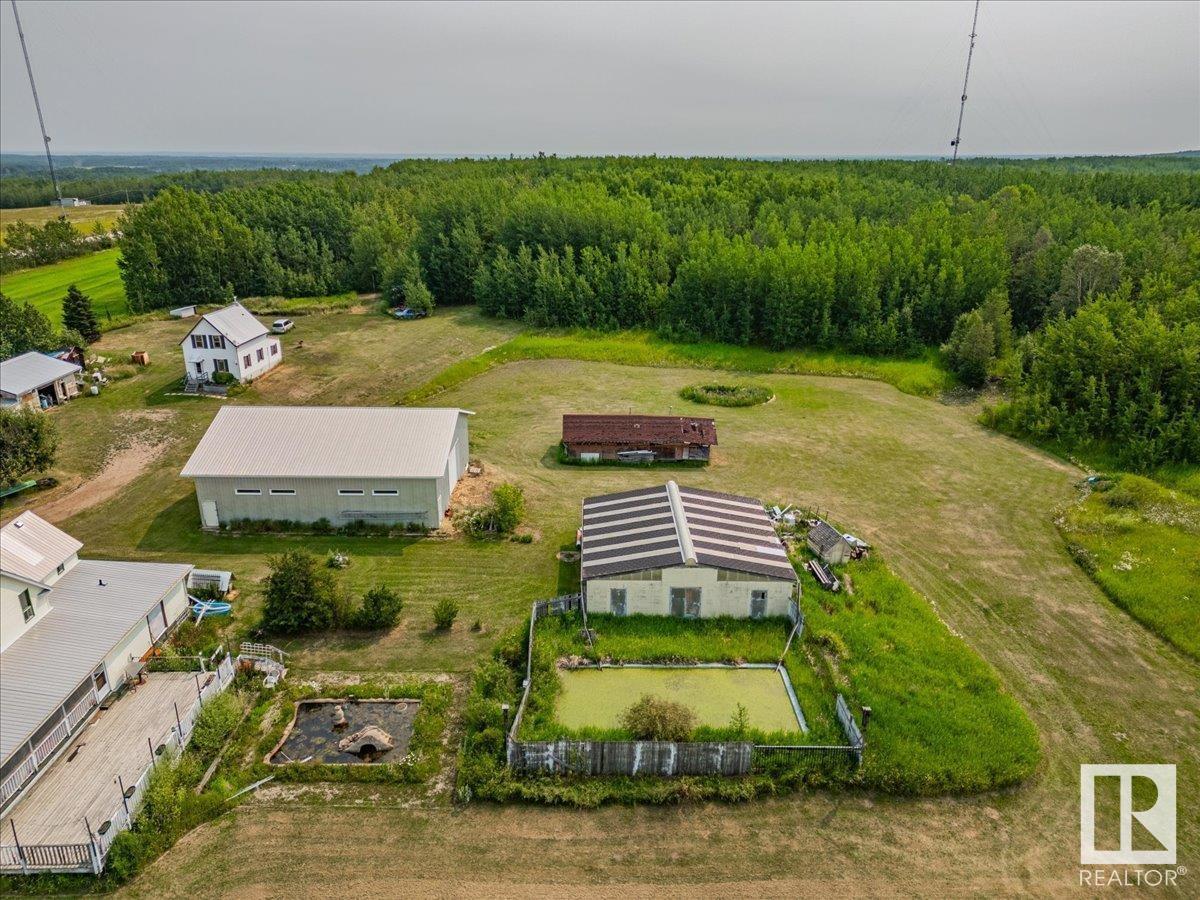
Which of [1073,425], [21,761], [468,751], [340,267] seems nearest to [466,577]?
[468,751]

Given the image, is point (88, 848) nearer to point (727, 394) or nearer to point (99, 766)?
point (99, 766)

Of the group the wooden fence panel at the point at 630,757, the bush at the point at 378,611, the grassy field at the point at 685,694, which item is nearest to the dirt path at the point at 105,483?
the bush at the point at 378,611

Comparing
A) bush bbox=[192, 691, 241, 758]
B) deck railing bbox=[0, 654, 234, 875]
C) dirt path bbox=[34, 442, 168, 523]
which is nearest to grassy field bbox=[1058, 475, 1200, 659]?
bush bbox=[192, 691, 241, 758]

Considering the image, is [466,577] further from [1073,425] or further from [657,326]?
[657,326]

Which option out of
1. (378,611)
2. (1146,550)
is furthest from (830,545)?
(378,611)

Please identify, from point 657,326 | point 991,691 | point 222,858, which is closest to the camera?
point 222,858

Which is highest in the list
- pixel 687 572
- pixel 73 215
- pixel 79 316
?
pixel 73 215

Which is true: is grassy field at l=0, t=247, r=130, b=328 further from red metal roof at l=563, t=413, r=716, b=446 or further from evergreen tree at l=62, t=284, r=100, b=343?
red metal roof at l=563, t=413, r=716, b=446
